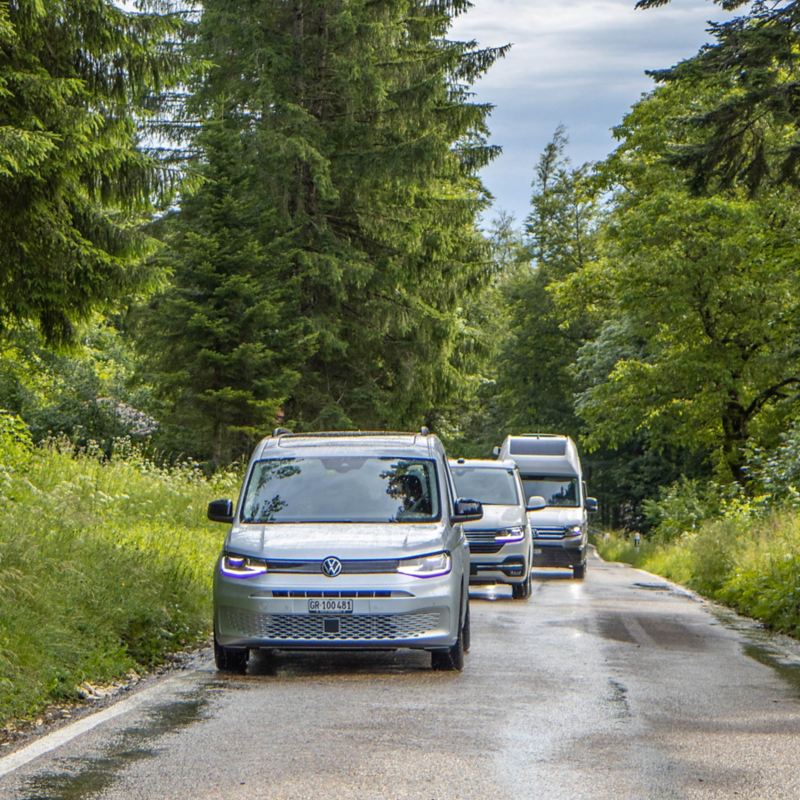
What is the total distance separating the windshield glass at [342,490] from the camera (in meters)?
11.8

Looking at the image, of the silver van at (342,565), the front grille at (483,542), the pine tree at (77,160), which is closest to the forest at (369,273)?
the front grille at (483,542)

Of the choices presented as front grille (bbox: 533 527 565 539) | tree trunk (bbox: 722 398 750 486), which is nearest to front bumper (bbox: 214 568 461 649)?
front grille (bbox: 533 527 565 539)

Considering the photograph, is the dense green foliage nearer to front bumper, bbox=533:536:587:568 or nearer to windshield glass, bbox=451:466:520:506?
windshield glass, bbox=451:466:520:506

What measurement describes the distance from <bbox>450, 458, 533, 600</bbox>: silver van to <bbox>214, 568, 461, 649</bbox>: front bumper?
941cm

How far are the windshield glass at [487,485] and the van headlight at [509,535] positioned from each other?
111cm

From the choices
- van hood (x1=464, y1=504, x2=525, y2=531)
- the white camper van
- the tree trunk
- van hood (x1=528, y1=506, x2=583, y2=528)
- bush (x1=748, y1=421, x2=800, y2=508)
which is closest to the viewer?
van hood (x1=464, y1=504, x2=525, y2=531)

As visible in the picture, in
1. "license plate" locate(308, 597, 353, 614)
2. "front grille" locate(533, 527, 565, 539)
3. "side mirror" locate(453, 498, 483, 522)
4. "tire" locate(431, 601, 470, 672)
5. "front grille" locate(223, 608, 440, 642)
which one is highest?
"side mirror" locate(453, 498, 483, 522)

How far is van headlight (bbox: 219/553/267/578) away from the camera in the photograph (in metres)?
10.9

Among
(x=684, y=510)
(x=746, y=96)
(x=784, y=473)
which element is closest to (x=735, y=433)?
(x=684, y=510)

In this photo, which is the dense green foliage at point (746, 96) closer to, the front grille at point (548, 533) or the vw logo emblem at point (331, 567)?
the vw logo emblem at point (331, 567)

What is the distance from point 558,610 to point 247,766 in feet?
38.3

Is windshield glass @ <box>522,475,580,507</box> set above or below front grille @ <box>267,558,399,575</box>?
below

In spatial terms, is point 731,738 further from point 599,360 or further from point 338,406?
point 599,360

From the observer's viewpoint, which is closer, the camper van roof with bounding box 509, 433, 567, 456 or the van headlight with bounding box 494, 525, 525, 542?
the van headlight with bounding box 494, 525, 525, 542
